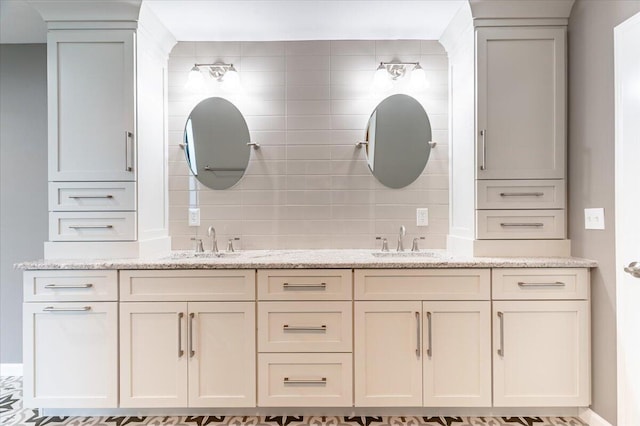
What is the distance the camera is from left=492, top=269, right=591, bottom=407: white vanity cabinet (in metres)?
1.90

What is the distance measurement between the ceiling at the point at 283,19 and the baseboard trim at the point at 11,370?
2263 millimetres

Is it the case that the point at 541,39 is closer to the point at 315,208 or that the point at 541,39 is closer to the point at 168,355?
the point at 315,208

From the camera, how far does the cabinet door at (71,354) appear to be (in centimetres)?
192

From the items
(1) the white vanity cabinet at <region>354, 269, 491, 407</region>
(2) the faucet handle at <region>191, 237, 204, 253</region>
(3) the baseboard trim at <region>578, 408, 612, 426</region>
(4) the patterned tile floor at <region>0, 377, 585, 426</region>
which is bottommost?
(4) the patterned tile floor at <region>0, 377, 585, 426</region>

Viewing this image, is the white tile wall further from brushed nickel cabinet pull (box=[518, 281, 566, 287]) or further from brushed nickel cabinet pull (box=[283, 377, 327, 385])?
brushed nickel cabinet pull (box=[283, 377, 327, 385])

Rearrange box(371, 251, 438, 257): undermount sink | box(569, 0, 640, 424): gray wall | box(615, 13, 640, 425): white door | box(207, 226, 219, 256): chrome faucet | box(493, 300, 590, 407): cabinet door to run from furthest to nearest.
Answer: box(207, 226, 219, 256): chrome faucet, box(371, 251, 438, 257): undermount sink, box(493, 300, 590, 407): cabinet door, box(569, 0, 640, 424): gray wall, box(615, 13, 640, 425): white door

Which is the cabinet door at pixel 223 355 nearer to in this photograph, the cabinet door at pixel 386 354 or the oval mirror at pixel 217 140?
the cabinet door at pixel 386 354

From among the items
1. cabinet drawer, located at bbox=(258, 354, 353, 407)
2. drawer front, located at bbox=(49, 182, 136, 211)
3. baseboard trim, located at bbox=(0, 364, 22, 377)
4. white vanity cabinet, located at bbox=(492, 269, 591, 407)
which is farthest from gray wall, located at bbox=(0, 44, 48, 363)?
white vanity cabinet, located at bbox=(492, 269, 591, 407)

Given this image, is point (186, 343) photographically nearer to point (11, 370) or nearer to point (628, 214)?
point (11, 370)

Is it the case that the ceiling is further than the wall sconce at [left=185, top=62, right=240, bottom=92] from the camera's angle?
No

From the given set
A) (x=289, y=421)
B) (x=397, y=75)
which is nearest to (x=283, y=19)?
(x=397, y=75)

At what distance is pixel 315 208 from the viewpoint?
100 inches

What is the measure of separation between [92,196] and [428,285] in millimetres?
1953

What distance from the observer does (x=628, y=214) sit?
168 centimetres
